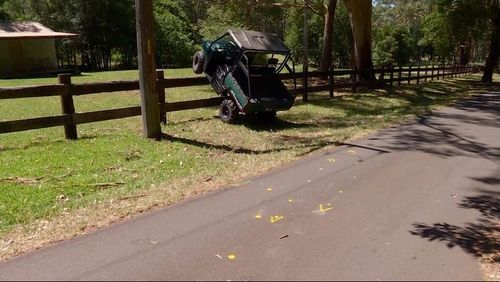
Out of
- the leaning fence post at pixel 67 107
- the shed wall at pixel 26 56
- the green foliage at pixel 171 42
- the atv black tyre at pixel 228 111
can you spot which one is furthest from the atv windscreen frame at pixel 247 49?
the green foliage at pixel 171 42

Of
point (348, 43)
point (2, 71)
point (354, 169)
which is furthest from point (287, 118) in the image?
point (348, 43)

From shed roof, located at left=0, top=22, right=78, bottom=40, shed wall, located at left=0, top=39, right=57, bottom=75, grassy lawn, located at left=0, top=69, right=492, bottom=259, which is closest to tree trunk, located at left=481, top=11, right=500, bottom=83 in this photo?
grassy lawn, located at left=0, top=69, right=492, bottom=259

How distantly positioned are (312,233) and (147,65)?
505cm

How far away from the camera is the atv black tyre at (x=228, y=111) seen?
10578 mm

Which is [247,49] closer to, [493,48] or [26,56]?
[493,48]

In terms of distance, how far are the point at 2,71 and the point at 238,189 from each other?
2946 centimetres

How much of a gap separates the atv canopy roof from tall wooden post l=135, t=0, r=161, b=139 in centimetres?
248

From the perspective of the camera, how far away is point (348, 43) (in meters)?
59.8

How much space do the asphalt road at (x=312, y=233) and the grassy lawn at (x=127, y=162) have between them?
46cm

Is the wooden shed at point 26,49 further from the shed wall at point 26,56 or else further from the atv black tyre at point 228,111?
the atv black tyre at point 228,111

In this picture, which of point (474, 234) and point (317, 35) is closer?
Result: point (474, 234)

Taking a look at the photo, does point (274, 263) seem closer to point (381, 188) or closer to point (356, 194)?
point (356, 194)

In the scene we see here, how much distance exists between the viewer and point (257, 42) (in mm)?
10602

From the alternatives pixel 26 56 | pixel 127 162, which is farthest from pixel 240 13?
pixel 127 162
